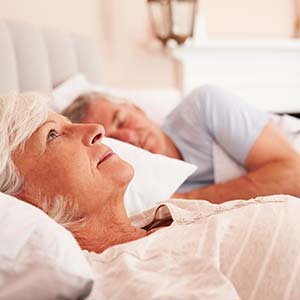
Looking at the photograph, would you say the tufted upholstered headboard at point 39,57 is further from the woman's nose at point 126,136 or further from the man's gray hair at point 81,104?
the woman's nose at point 126,136

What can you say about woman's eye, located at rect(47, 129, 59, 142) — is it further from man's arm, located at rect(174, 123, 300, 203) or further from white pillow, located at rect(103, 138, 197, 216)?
man's arm, located at rect(174, 123, 300, 203)

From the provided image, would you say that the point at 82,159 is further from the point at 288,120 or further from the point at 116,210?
the point at 288,120

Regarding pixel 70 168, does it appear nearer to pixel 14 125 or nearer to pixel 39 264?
pixel 14 125

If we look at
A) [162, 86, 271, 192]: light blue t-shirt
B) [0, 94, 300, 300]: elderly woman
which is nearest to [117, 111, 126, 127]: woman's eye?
[162, 86, 271, 192]: light blue t-shirt

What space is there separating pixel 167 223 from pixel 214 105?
→ 2.02 ft

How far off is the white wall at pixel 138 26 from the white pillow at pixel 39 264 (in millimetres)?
1848

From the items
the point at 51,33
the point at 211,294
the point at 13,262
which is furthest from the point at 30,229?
the point at 51,33

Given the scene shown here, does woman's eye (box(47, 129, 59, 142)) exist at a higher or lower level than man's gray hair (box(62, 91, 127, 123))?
higher

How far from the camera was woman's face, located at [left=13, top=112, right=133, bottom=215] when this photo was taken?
988 mm

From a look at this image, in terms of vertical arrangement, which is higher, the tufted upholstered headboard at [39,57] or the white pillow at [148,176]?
the tufted upholstered headboard at [39,57]

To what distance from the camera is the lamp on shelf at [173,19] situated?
2.75 meters

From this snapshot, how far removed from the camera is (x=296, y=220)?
2.97ft

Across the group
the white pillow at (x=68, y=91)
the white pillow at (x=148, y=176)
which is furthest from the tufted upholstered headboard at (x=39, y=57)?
the white pillow at (x=148, y=176)

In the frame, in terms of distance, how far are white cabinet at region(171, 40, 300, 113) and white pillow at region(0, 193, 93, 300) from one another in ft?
7.95
